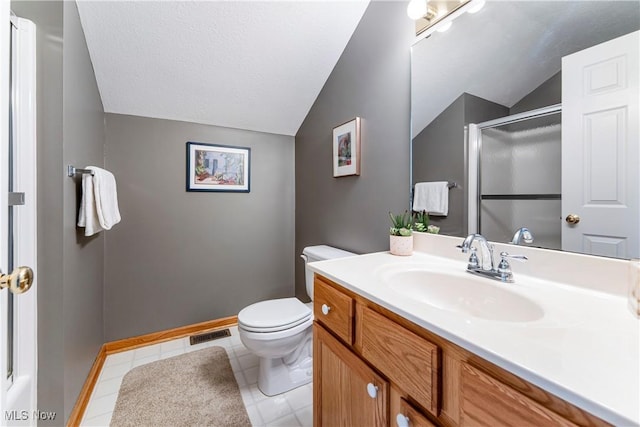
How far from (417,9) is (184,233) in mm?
2113

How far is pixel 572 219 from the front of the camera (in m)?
0.81

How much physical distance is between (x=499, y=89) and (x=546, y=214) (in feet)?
1.65

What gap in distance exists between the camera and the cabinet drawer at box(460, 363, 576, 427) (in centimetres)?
40

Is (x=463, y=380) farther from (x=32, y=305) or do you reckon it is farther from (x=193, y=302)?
(x=193, y=302)

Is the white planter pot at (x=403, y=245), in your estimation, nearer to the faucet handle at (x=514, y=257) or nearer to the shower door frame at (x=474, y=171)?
the shower door frame at (x=474, y=171)

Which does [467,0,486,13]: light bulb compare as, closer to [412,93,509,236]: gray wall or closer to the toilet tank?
[412,93,509,236]: gray wall

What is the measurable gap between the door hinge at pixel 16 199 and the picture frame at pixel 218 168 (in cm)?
114

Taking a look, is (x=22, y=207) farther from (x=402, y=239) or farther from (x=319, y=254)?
(x=402, y=239)

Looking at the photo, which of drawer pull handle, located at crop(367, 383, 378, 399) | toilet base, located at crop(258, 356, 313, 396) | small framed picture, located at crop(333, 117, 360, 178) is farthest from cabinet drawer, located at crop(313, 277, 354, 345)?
small framed picture, located at crop(333, 117, 360, 178)

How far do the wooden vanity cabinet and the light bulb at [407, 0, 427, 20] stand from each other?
1.30 meters

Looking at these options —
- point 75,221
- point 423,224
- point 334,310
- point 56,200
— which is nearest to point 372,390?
point 334,310

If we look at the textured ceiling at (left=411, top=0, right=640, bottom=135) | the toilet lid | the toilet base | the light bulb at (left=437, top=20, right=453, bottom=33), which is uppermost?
the light bulb at (left=437, top=20, right=453, bottom=33)

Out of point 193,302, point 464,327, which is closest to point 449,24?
point 464,327

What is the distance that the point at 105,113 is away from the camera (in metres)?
1.82
